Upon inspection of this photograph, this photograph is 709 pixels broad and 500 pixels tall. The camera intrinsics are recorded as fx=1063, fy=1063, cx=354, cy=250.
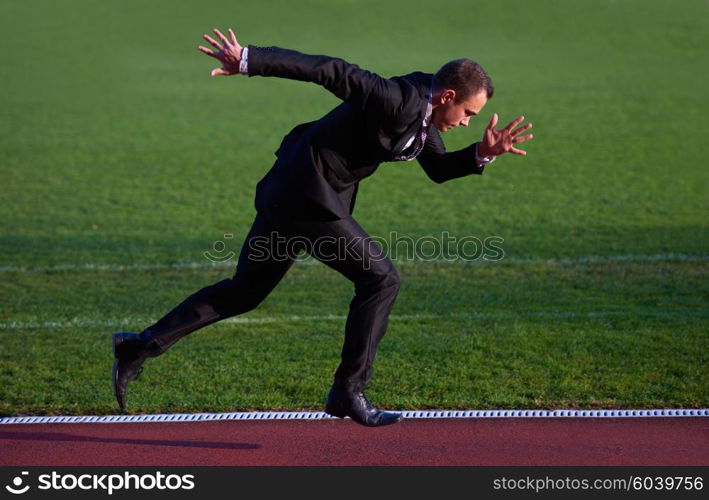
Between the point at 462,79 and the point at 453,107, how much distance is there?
0.17 metres

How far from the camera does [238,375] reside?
7.85 m

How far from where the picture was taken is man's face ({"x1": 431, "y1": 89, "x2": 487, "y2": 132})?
5930 mm

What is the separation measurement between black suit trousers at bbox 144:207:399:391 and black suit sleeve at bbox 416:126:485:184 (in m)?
0.70

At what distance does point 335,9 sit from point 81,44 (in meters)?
9.24

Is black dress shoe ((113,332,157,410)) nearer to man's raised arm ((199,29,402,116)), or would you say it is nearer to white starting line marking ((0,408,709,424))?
white starting line marking ((0,408,709,424))

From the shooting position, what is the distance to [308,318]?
383 inches

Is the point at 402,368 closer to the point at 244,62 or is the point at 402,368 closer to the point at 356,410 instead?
the point at 356,410

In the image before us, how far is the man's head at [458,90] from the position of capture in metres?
5.90

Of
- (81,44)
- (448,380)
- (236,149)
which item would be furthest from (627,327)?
(81,44)

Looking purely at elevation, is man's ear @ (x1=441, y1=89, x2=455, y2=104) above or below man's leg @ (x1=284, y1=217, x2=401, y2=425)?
above
